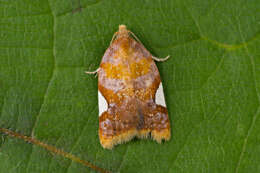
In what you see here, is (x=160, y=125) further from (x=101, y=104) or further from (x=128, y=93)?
(x=101, y=104)

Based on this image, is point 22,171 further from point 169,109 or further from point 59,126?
point 169,109

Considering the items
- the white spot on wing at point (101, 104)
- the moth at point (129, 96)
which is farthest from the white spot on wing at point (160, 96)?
the white spot on wing at point (101, 104)

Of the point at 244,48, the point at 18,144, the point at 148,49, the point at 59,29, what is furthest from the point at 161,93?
the point at 18,144

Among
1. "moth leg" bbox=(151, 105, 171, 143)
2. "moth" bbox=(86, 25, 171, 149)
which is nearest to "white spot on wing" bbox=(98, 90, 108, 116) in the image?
"moth" bbox=(86, 25, 171, 149)

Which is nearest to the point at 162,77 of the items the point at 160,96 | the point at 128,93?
the point at 160,96

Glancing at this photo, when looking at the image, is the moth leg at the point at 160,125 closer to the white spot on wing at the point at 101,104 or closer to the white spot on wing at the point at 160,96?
the white spot on wing at the point at 160,96

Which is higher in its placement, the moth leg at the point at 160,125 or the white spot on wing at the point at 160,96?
the white spot on wing at the point at 160,96

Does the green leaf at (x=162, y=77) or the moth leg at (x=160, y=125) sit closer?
the green leaf at (x=162, y=77)

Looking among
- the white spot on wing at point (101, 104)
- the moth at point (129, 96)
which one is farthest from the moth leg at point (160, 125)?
the white spot on wing at point (101, 104)

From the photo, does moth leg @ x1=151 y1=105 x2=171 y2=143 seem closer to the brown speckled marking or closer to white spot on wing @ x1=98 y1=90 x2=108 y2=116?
the brown speckled marking
